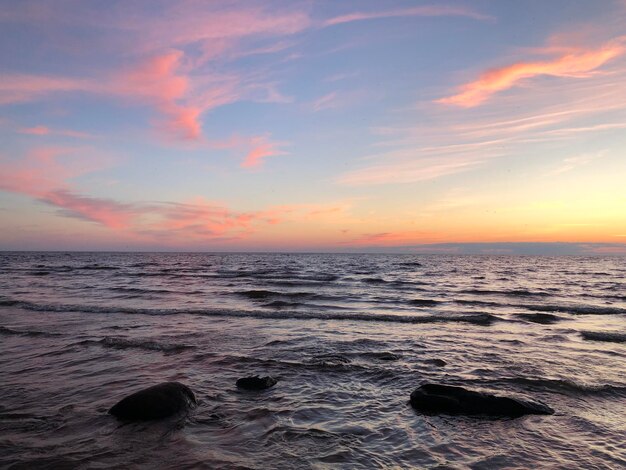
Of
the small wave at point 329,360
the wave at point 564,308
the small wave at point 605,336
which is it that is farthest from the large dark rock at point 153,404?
the wave at point 564,308

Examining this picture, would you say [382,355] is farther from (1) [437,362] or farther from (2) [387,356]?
(1) [437,362]

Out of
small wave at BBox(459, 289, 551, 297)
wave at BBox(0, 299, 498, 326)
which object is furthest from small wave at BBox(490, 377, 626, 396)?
small wave at BBox(459, 289, 551, 297)

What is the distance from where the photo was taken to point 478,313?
882 inches

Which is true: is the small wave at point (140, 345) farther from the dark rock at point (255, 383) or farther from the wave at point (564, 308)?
the wave at point (564, 308)

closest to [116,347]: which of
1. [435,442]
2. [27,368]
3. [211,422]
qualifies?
[27,368]

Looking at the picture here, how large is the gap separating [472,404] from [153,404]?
19.7ft

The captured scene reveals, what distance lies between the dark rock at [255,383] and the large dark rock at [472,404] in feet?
10.6

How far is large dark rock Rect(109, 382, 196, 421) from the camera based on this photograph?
289 inches

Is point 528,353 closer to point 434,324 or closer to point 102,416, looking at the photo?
point 434,324

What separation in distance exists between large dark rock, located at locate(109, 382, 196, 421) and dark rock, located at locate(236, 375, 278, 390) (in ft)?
4.74

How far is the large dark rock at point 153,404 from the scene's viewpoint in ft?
24.1

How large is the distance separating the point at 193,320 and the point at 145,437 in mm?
12750

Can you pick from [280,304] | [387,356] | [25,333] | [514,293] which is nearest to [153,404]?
[387,356]

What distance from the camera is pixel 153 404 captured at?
24.7 feet
